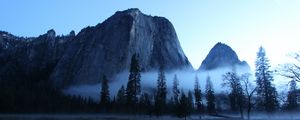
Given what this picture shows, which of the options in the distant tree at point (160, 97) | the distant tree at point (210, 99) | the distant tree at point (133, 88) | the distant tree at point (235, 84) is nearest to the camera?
the distant tree at point (235, 84)

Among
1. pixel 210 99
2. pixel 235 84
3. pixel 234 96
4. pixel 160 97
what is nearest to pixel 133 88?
pixel 160 97

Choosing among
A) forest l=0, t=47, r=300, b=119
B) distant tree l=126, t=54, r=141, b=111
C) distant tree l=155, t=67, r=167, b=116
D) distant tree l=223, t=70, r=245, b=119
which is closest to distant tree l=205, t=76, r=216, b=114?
forest l=0, t=47, r=300, b=119

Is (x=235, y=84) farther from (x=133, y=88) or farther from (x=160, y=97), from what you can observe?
(x=160, y=97)

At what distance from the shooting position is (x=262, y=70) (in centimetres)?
8081

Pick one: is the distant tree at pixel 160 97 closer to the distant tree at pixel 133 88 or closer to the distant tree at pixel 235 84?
the distant tree at pixel 133 88

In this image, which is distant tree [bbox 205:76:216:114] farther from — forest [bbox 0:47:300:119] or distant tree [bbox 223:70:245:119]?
distant tree [bbox 223:70:245:119]

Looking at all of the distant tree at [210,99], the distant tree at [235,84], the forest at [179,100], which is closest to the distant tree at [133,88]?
the forest at [179,100]

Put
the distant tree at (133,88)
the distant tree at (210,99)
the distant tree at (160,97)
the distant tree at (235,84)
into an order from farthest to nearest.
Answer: the distant tree at (210,99) < the distant tree at (160,97) < the distant tree at (133,88) < the distant tree at (235,84)

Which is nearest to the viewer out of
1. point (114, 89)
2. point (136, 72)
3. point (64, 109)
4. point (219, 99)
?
point (136, 72)

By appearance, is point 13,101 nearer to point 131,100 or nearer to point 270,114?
point 131,100

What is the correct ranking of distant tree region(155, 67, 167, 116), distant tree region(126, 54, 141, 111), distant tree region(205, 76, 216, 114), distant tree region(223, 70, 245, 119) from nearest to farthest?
distant tree region(223, 70, 245, 119)
distant tree region(126, 54, 141, 111)
distant tree region(155, 67, 167, 116)
distant tree region(205, 76, 216, 114)

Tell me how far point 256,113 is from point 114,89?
325 ft

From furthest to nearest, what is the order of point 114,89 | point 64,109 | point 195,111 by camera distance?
point 114,89
point 195,111
point 64,109

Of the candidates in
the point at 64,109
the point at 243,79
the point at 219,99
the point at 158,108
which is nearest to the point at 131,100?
the point at 158,108
